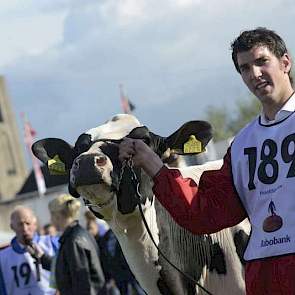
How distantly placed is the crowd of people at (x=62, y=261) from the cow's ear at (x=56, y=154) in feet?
9.63

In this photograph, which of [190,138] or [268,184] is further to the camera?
[190,138]

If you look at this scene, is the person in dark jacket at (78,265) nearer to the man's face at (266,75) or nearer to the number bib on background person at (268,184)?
the number bib on background person at (268,184)

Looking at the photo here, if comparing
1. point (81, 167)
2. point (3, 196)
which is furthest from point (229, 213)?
point (3, 196)

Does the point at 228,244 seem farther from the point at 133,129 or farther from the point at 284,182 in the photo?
the point at 284,182

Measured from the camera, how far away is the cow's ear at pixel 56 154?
5867 mm

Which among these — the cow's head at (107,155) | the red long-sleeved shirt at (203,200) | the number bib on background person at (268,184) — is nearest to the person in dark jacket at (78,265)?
the cow's head at (107,155)

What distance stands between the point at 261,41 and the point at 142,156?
71 cm

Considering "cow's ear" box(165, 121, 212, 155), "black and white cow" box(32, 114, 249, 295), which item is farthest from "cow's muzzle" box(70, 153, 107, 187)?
"cow's ear" box(165, 121, 212, 155)

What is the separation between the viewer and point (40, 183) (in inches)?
1533

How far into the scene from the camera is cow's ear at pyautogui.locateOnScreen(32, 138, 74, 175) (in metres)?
5.87

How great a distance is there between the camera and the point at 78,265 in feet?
28.9

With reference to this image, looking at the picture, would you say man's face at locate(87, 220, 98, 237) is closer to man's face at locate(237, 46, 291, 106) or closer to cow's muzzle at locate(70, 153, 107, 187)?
cow's muzzle at locate(70, 153, 107, 187)

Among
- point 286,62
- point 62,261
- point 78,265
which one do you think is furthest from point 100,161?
point 62,261

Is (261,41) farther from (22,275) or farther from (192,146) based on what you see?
(22,275)
